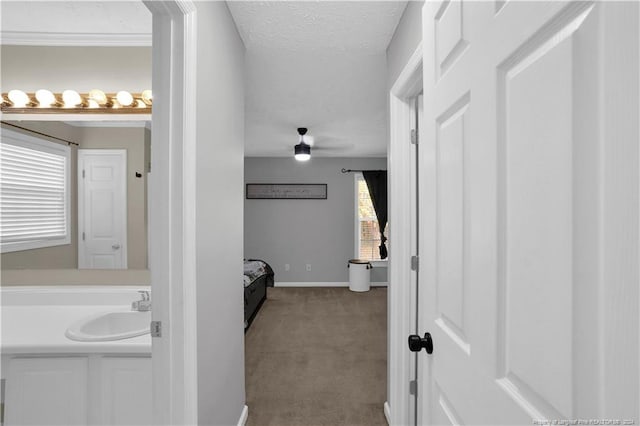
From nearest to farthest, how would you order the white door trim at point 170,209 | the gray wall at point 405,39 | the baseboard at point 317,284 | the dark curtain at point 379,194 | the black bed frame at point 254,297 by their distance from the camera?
the white door trim at point 170,209 < the gray wall at point 405,39 < the black bed frame at point 254,297 < the dark curtain at point 379,194 < the baseboard at point 317,284

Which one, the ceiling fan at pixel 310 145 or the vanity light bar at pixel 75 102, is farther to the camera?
the ceiling fan at pixel 310 145

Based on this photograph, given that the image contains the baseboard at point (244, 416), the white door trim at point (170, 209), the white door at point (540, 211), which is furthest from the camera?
the baseboard at point (244, 416)

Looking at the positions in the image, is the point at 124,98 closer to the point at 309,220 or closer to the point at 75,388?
the point at 75,388

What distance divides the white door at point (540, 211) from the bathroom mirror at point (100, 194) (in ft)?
5.98

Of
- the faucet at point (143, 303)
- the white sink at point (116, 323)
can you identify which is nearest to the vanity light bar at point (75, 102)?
the faucet at point (143, 303)

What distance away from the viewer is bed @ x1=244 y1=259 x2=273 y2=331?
4008 mm

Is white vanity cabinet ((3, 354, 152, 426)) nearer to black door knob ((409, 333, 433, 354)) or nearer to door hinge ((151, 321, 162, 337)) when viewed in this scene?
door hinge ((151, 321, 162, 337))

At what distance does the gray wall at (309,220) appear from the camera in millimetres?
6262

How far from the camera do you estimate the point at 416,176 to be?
6.56ft

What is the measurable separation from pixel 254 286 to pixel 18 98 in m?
3.10

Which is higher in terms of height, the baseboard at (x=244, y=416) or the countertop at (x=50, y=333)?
the countertop at (x=50, y=333)

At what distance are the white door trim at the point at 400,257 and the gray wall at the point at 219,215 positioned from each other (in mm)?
937

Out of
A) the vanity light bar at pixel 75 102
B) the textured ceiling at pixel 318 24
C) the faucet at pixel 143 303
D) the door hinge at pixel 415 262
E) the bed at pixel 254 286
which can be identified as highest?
the textured ceiling at pixel 318 24

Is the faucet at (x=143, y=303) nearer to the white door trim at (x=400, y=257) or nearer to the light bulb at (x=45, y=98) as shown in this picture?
the light bulb at (x=45, y=98)
